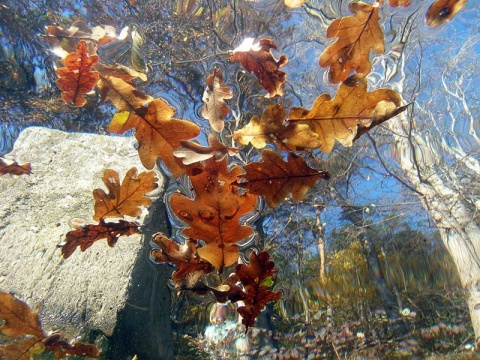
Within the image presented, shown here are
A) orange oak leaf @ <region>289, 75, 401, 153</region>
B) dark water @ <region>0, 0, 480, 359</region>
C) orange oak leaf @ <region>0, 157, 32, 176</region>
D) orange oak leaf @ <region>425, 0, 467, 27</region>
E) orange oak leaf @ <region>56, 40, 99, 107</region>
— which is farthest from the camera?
dark water @ <region>0, 0, 480, 359</region>

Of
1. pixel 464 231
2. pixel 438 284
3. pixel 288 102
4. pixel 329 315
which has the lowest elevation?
pixel 329 315

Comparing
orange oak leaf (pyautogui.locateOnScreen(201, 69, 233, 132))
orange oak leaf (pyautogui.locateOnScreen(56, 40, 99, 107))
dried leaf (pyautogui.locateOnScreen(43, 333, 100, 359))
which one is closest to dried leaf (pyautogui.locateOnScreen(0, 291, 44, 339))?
dried leaf (pyautogui.locateOnScreen(43, 333, 100, 359))

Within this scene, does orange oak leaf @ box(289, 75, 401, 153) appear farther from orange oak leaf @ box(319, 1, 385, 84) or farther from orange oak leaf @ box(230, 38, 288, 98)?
orange oak leaf @ box(230, 38, 288, 98)

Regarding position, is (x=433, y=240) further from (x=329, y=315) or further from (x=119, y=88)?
(x=119, y=88)

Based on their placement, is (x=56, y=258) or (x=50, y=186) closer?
(x=56, y=258)

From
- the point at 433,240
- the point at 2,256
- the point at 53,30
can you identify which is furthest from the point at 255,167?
the point at 433,240

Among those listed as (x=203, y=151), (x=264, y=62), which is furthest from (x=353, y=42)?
(x=203, y=151)

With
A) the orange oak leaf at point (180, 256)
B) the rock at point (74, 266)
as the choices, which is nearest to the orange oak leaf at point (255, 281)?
the orange oak leaf at point (180, 256)

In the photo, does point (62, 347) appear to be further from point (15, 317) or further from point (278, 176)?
point (278, 176)

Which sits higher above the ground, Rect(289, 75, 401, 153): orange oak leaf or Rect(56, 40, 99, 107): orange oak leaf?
Rect(56, 40, 99, 107): orange oak leaf
